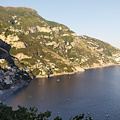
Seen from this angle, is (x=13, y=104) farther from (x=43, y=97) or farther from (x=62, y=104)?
(x=62, y=104)

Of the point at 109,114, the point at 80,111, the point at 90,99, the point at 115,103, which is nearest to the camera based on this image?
the point at 109,114

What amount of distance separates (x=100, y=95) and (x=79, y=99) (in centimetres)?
2833

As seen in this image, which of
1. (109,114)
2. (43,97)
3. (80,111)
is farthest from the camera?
(43,97)

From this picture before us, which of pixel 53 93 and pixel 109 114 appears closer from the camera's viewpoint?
pixel 109 114

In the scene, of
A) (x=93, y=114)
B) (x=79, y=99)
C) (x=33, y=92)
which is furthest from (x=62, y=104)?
(x=33, y=92)

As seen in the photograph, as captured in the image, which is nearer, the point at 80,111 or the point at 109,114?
the point at 109,114

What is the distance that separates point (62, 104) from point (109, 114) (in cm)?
4489

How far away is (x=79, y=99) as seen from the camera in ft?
526

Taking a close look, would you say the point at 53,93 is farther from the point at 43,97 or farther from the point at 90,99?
the point at 90,99

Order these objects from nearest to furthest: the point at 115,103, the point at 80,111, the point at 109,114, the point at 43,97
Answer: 1. the point at 109,114
2. the point at 80,111
3. the point at 115,103
4. the point at 43,97

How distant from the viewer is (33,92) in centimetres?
19150

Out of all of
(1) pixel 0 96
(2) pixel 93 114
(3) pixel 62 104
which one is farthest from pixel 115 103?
(1) pixel 0 96

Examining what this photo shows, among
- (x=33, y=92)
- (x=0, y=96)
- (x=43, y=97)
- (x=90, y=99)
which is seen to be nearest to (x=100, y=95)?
(x=90, y=99)

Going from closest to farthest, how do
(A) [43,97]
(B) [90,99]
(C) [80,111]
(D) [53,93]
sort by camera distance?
(C) [80,111]
(B) [90,99]
(A) [43,97]
(D) [53,93]
